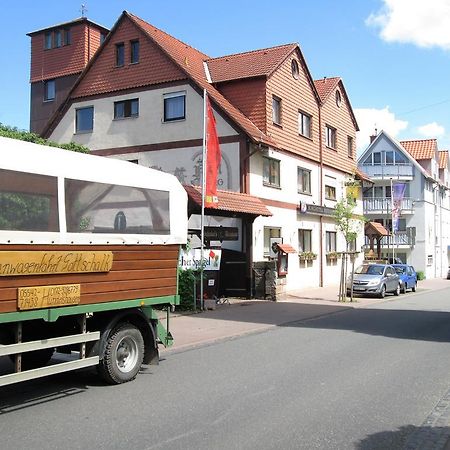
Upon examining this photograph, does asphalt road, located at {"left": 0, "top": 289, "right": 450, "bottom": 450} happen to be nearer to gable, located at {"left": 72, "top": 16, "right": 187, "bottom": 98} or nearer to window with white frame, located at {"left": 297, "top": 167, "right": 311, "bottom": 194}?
gable, located at {"left": 72, "top": 16, "right": 187, "bottom": 98}

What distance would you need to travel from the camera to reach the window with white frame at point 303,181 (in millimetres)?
27844

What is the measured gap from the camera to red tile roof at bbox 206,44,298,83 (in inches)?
1007

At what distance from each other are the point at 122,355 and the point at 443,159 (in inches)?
2376

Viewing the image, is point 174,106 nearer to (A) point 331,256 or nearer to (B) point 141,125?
(B) point 141,125

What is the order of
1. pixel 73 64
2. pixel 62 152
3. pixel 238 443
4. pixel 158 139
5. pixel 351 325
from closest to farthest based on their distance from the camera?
pixel 238 443 < pixel 62 152 < pixel 351 325 < pixel 158 139 < pixel 73 64

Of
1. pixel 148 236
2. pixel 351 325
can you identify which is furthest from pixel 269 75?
pixel 148 236

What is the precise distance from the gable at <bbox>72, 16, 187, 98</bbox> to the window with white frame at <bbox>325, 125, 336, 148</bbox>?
10.4 metres

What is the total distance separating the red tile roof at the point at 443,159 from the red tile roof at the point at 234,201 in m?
45.1

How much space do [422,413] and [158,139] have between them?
20083 millimetres

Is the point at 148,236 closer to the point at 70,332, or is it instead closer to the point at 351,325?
the point at 70,332

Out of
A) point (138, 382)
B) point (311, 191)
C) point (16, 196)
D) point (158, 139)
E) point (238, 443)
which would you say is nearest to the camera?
point (238, 443)

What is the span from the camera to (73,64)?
4138cm

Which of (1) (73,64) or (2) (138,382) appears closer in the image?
(2) (138,382)

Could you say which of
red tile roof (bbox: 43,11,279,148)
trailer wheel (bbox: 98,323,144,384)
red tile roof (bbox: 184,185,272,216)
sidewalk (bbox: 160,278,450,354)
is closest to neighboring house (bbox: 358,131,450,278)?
red tile roof (bbox: 43,11,279,148)
